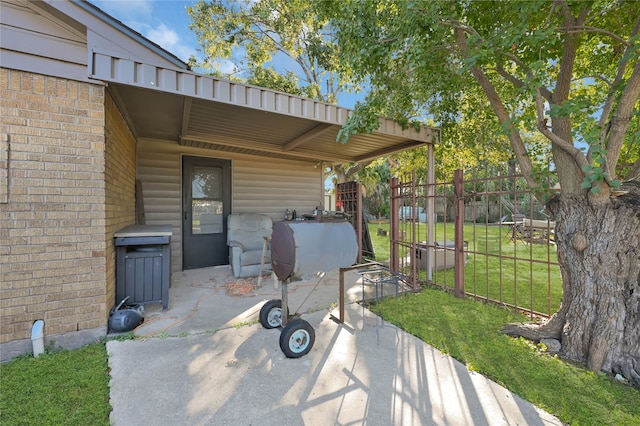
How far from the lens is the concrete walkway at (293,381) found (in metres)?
1.80

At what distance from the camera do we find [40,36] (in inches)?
98.2

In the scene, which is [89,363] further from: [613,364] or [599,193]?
[599,193]

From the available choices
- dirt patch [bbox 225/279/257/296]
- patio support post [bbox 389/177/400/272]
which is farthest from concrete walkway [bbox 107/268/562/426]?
patio support post [bbox 389/177/400/272]

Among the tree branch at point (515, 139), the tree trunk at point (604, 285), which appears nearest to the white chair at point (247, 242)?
the tree branch at point (515, 139)

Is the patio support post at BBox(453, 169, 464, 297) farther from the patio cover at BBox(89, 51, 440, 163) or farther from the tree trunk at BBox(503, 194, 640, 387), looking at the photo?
the tree trunk at BBox(503, 194, 640, 387)

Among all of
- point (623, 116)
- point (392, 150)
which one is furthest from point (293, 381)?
point (392, 150)

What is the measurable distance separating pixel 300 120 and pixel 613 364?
409 cm

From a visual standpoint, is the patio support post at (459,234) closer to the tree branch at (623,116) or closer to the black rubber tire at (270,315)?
the tree branch at (623,116)

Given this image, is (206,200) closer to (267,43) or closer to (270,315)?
(270,315)

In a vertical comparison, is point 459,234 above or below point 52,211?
below

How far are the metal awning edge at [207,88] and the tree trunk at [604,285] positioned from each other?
2.79 meters

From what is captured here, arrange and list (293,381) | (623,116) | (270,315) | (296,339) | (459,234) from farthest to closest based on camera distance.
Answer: (459,234)
(270,315)
(296,339)
(623,116)
(293,381)

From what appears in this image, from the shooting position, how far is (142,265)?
131 inches

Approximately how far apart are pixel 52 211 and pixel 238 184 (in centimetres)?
377
